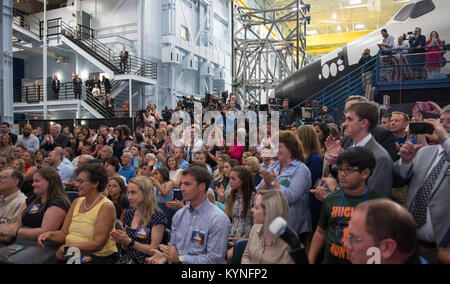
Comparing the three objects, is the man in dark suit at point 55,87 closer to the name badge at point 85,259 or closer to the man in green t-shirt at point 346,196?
the name badge at point 85,259

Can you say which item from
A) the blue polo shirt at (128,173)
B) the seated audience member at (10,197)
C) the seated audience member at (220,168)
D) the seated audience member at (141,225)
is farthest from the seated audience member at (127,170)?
the seated audience member at (141,225)

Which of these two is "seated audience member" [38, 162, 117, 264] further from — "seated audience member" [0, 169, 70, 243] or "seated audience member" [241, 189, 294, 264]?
"seated audience member" [241, 189, 294, 264]

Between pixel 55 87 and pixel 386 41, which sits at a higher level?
pixel 55 87

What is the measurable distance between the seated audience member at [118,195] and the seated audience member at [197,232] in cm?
134

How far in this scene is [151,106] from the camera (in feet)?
37.5

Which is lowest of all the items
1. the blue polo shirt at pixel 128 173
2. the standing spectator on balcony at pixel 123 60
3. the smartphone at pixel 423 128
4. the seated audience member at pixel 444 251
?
the seated audience member at pixel 444 251

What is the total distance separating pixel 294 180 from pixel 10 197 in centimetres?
322

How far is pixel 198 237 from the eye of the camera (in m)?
2.69

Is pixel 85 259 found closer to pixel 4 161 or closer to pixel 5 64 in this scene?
pixel 4 161

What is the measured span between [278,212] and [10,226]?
290 centimetres

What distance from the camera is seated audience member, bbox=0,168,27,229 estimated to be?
3595 mm

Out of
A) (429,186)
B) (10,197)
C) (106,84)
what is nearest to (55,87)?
(106,84)

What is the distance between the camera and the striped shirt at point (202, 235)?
2.63 m
